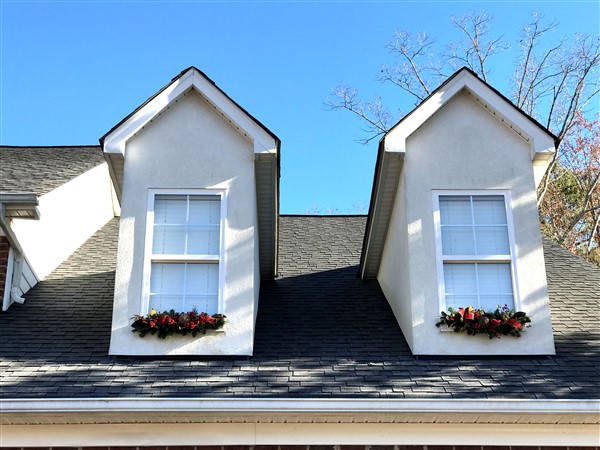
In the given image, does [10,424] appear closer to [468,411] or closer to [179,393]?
[179,393]

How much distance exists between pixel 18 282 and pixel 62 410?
252 cm

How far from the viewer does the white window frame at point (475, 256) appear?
627 centimetres

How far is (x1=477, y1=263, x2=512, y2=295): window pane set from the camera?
6340 mm

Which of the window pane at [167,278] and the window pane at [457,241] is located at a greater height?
the window pane at [457,241]

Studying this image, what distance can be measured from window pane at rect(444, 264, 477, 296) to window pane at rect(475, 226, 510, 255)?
0.22 metres

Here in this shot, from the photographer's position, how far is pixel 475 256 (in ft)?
21.0

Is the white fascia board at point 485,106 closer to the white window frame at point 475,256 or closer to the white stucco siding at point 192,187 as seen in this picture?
the white window frame at point 475,256

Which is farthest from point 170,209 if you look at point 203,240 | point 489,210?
point 489,210

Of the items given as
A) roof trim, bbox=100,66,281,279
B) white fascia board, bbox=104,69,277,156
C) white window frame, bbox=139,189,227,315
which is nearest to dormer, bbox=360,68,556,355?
roof trim, bbox=100,66,281,279

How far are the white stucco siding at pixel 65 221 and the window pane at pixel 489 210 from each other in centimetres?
499

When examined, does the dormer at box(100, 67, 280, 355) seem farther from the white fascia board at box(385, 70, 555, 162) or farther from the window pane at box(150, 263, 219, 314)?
the white fascia board at box(385, 70, 555, 162)

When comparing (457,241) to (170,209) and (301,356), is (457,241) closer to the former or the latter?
(301,356)

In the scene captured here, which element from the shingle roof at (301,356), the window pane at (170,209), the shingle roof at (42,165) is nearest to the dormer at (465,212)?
the shingle roof at (301,356)

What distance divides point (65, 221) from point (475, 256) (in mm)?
5357
